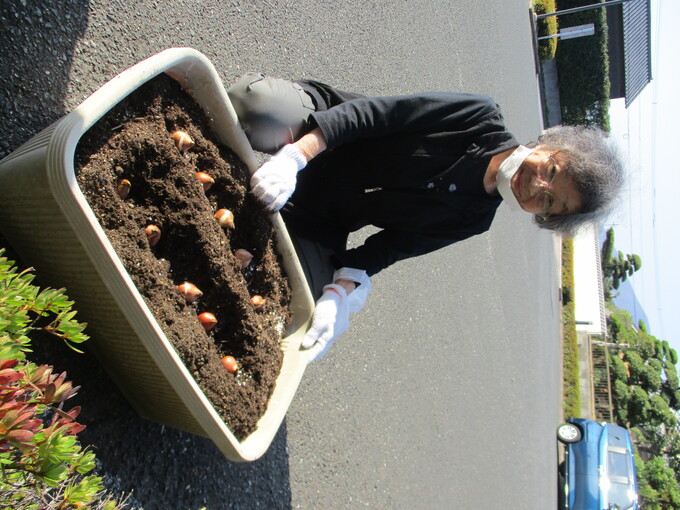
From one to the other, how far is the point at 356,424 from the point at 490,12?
215 inches

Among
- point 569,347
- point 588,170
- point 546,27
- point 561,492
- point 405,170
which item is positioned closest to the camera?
point 588,170

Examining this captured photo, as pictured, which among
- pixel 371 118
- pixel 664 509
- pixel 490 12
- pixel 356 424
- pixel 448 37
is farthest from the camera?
pixel 664 509

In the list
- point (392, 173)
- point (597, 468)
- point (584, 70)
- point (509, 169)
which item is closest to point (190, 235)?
point (392, 173)

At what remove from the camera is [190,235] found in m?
1.26

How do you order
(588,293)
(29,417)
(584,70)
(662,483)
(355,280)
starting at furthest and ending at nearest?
(588,293), (584,70), (662,483), (355,280), (29,417)

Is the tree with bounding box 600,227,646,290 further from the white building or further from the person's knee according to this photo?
the person's knee

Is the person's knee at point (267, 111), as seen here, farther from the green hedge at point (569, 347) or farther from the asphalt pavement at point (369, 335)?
the green hedge at point (569, 347)

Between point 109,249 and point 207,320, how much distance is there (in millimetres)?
351

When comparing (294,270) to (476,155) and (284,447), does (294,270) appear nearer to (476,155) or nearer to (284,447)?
(476,155)

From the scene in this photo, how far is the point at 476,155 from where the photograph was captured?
1.66 metres

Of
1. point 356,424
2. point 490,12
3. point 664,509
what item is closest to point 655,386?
point 664,509

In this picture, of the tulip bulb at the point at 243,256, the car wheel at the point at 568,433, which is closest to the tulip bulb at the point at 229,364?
the tulip bulb at the point at 243,256

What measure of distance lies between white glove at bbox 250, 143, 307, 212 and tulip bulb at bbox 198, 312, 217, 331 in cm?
33

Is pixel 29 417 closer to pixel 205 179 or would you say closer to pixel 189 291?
pixel 189 291
